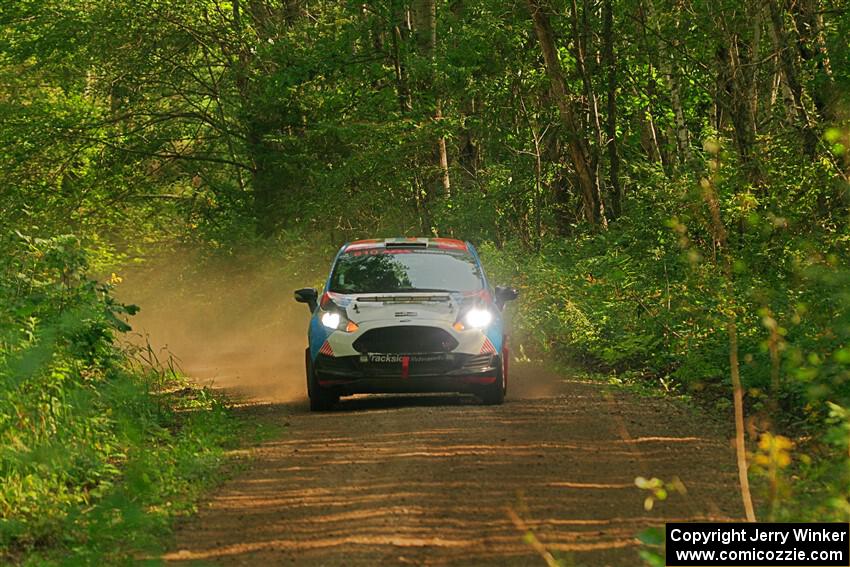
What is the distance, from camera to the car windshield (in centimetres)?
1413

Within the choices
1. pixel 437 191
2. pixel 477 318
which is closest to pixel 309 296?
pixel 477 318

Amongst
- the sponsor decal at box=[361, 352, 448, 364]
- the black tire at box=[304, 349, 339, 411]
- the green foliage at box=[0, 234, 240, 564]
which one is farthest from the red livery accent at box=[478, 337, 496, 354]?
the green foliage at box=[0, 234, 240, 564]

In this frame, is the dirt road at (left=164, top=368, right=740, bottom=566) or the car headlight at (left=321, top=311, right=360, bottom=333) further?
the car headlight at (left=321, top=311, right=360, bottom=333)

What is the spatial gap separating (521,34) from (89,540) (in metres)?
21.0

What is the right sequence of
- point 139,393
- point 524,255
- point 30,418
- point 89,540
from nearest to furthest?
point 89,540 → point 30,418 → point 139,393 → point 524,255

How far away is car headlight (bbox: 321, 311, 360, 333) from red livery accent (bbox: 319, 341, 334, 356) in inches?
7.2

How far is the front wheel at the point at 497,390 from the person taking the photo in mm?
13656

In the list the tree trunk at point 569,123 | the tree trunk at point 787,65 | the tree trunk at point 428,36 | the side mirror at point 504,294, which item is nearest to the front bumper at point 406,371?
the side mirror at point 504,294

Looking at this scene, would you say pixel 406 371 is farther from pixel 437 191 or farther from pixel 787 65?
pixel 437 191

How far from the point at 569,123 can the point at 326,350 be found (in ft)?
43.3

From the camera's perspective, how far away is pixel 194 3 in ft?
105

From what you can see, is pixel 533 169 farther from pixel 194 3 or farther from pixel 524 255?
pixel 194 3

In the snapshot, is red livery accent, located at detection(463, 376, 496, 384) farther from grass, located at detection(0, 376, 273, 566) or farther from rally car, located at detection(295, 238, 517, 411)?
grass, located at detection(0, 376, 273, 566)

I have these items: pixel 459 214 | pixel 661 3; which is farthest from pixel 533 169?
pixel 661 3
